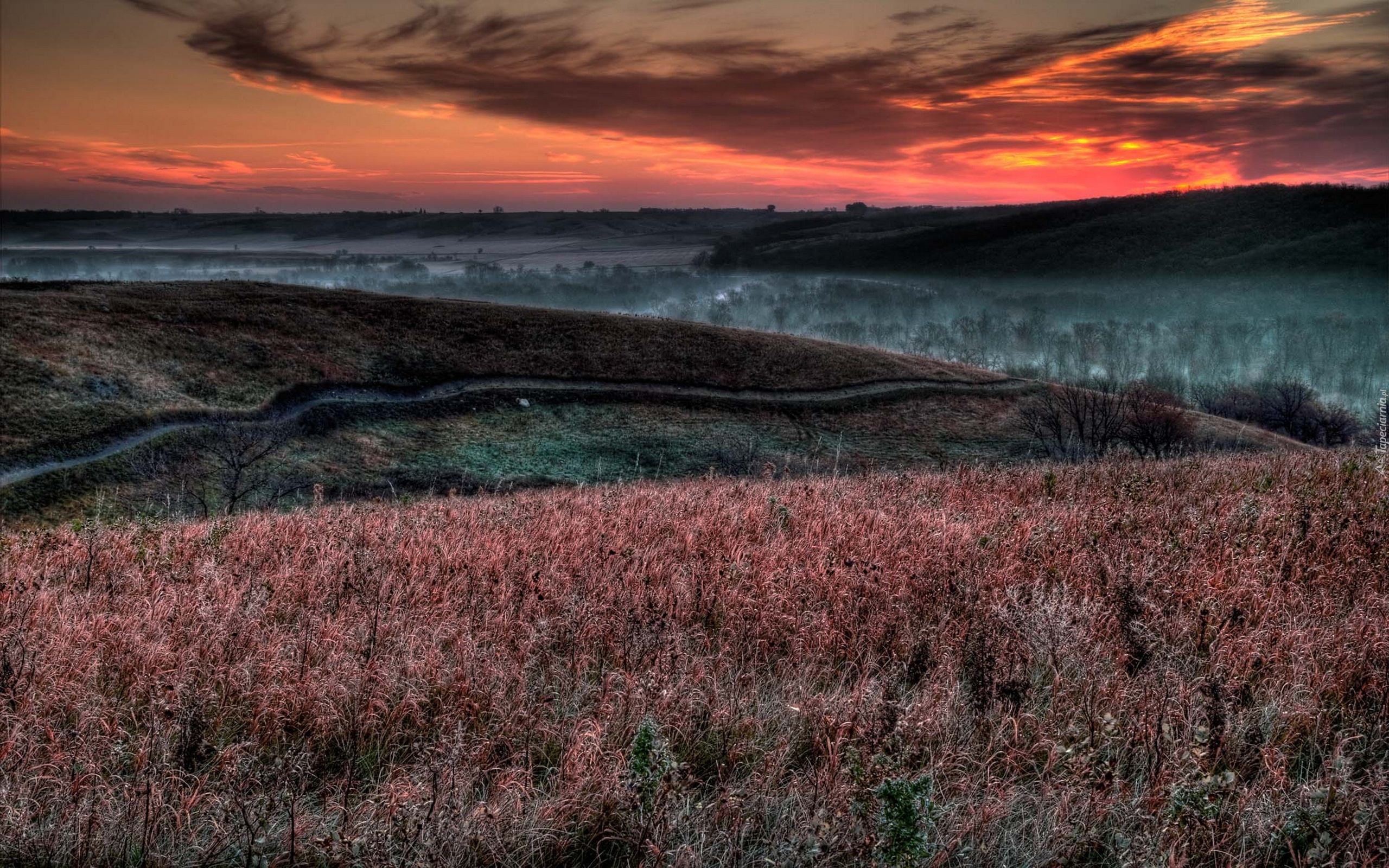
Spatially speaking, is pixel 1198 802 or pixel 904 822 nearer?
pixel 904 822

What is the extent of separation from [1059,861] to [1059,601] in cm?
301

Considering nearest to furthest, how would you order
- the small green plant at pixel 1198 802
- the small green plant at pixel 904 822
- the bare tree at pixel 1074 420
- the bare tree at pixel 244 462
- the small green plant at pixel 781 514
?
1. the small green plant at pixel 904 822
2. the small green plant at pixel 1198 802
3. the small green plant at pixel 781 514
4. the bare tree at pixel 244 462
5. the bare tree at pixel 1074 420

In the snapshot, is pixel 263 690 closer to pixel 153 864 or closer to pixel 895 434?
pixel 153 864

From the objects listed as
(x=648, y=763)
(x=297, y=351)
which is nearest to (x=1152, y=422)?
(x=648, y=763)

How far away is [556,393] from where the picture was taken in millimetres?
57688

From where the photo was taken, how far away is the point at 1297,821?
361cm

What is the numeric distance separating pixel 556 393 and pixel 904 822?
182 ft

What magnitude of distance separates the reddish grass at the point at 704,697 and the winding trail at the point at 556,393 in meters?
40.3

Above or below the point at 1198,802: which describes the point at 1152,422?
below

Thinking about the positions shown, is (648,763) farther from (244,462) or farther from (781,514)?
(244,462)

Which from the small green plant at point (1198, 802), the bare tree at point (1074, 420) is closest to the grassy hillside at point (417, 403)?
the bare tree at point (1074, 420)

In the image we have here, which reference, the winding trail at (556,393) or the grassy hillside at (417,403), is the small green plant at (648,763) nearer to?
the grassy hillside at (417,403)

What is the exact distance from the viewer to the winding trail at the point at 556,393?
43.9 metres

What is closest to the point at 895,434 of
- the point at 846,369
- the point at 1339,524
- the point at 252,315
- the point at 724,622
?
the point at 846,369
